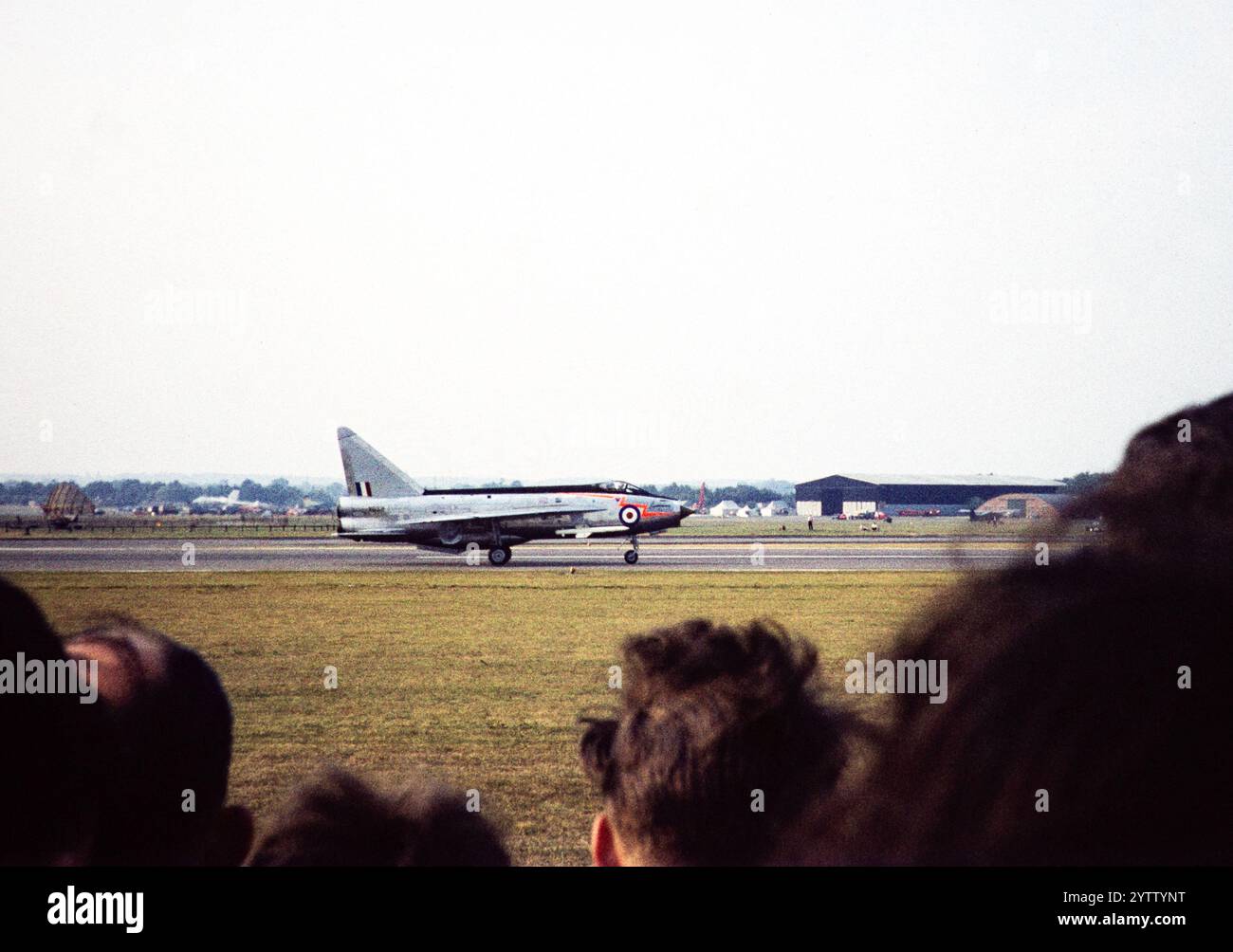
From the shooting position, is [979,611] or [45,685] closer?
[979,611]

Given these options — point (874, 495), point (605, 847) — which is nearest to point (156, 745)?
point (605, 847)

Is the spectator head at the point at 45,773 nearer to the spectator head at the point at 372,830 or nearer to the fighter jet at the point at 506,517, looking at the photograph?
the spectator head at the point at 372,830

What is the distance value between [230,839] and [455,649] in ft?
50.6

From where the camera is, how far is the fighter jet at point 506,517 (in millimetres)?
41562

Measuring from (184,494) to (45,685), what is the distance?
91406mm

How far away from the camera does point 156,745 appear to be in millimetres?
1723

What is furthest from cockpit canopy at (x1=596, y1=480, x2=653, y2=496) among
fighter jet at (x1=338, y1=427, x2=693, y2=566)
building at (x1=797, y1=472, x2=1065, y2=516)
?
building at (x1=797, y1=472, x2=1065, y2=516)

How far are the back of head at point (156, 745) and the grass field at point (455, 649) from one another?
14cm

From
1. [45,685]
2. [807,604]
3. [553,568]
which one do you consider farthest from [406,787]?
[553,568]

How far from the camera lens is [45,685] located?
1505 millimetres

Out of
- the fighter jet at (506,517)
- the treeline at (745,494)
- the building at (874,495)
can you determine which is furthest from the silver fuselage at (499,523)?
the treeline at (745,494)

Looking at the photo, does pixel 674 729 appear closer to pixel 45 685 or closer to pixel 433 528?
pixel 45 685

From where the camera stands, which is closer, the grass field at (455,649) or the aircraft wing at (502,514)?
the grass field at (455,649)
